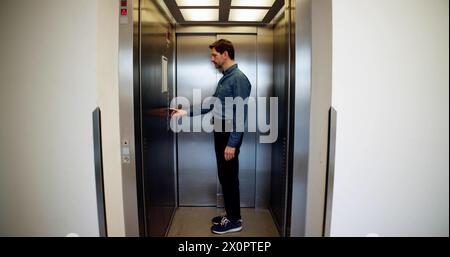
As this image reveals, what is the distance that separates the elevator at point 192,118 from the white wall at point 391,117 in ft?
0.73

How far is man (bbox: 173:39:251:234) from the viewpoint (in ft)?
6.72

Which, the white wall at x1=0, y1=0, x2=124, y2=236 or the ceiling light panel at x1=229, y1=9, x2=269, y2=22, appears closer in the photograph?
the white wall at x1=0, y1=0, x2=124, y2=236

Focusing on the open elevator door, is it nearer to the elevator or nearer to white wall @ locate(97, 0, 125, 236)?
the elevator

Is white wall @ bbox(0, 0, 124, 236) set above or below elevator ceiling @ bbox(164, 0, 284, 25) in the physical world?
below

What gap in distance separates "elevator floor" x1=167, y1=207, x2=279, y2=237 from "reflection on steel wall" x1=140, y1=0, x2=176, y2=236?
0.13 metres

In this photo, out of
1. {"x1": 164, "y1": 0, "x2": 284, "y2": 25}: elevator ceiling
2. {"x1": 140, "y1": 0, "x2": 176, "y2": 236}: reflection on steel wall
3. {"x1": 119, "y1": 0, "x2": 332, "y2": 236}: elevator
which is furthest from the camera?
{"x1": 164, "y1": 0, "x2": 284, "y2": 25}: elevator ceiling

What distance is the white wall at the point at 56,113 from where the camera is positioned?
1.38 meters

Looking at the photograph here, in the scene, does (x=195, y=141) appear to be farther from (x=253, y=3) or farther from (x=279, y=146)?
(x=253, y=3)

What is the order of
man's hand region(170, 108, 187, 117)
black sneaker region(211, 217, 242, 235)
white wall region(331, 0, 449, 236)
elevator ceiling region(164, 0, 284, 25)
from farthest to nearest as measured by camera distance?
man's hand region(170, 108, 187, 117)
black sneaker region(211, 217, 242, 235)
elevator ceiling region(164, 0, 284, 25)
white wall region(331, 0, 449, 236)

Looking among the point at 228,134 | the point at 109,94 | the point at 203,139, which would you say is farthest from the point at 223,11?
the point at 109,94

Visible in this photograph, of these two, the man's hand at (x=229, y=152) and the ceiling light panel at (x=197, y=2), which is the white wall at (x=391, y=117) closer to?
the man's hand at (x=229, y=152)

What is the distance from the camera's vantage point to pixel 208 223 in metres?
2.43

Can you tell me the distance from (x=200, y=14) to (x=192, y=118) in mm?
1009

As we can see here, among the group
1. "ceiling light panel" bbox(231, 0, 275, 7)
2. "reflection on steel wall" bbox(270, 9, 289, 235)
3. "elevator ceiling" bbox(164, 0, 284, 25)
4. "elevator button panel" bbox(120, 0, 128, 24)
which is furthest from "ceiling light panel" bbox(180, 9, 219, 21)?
"elevator button panel" bbox(120, 0, 128, 24)
